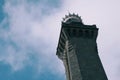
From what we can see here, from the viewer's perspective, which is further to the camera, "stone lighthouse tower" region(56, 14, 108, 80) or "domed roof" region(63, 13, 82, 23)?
"domed roof" region(63, 13, 82, 23)

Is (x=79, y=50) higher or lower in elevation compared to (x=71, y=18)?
lower

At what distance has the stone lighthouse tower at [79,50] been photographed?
51469 millimetres

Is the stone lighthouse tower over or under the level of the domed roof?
under

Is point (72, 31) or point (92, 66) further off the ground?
point (72, 31)

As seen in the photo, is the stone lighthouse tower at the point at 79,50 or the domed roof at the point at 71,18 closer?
the stone lighthouse tower at the point at 79,50

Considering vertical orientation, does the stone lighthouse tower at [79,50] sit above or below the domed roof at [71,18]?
below

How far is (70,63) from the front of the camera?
54.9m

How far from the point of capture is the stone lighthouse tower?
51.5 metres

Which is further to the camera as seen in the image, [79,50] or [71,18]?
[71,18]

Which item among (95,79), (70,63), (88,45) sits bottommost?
(95,79)

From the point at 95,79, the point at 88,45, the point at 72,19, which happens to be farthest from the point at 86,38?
the point at 95,79

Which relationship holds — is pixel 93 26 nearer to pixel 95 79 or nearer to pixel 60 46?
pixel 60 46

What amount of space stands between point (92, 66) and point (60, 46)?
445 inches

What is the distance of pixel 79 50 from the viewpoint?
2180 inches
